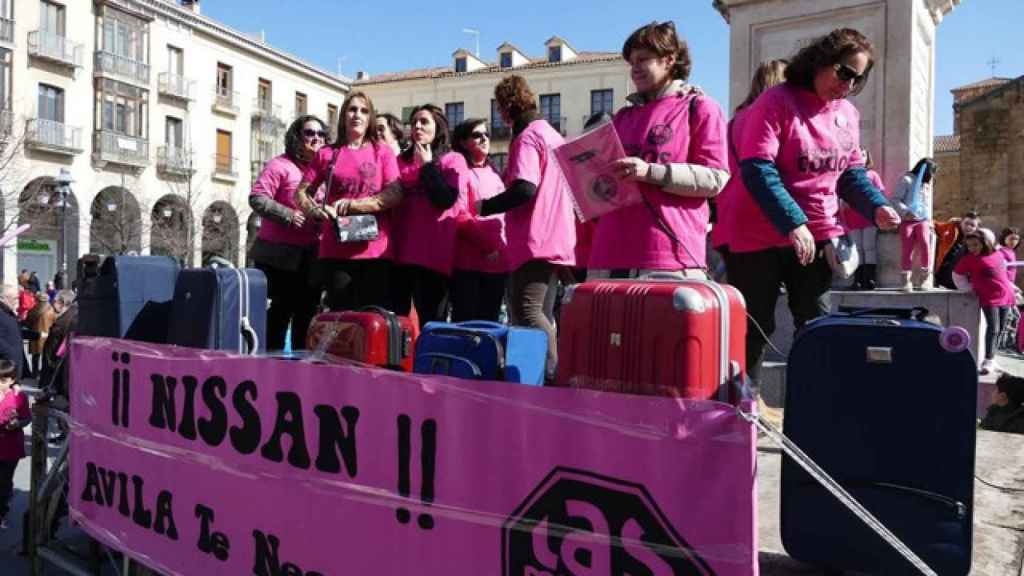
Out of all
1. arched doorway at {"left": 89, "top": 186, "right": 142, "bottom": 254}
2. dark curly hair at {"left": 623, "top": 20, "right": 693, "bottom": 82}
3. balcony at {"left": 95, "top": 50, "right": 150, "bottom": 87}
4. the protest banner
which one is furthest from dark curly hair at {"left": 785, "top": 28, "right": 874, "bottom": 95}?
balcony at {"left": 95, "top": 50, "right": 150, "bottom": 87}

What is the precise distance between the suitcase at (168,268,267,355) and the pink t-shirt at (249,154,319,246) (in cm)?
101

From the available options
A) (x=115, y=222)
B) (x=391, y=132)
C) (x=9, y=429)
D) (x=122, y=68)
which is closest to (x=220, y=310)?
(x=391, y=132)

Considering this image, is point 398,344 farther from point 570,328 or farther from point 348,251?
point 570,328

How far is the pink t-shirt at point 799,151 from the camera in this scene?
3.15 meters

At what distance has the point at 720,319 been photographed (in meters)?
2.10

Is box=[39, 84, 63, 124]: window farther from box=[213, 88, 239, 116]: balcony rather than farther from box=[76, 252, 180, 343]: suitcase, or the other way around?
box=[76, 252, 180, 343]: suitcase

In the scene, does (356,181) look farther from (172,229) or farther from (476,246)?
(172,229)

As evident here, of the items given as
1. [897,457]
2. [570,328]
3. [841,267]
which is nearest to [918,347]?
[897,457]

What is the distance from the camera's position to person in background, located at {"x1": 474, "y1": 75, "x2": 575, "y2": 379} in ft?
11.8

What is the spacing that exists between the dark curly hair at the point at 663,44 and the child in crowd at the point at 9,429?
407cm

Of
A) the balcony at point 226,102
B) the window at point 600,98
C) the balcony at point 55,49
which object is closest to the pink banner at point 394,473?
the balcony at point 55,49

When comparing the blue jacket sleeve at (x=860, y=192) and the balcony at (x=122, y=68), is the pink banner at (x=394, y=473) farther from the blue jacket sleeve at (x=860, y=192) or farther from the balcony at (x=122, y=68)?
the balcony at (x=122, y=68)

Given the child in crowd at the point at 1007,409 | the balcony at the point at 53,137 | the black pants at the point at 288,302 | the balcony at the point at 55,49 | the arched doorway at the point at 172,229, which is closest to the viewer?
the black pants at the point at 288,302

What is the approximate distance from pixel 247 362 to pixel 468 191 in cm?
206
